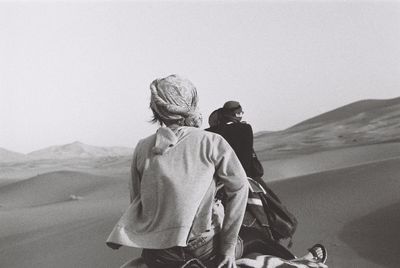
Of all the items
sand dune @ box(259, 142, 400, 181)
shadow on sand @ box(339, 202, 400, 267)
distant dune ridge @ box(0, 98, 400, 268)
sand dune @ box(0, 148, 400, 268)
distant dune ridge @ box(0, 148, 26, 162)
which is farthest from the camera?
distant dune ridge @ box(0, 148, 26, 162)

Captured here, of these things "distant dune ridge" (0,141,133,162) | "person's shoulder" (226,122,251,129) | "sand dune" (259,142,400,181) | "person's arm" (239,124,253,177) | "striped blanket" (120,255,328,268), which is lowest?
"sand dune" (259,142,400,181)

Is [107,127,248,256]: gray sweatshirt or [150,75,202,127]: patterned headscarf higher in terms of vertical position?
[150,75,202,127]: patterned headscarf

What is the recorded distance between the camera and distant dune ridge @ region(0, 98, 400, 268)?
11.8 ft

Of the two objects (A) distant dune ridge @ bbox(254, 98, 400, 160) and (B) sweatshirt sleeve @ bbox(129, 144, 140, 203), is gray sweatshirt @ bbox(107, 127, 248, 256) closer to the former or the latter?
(B) sweatshirt sleeve @ bbox(129, 144, 140, 203)

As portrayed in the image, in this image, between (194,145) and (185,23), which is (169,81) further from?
(185,23)

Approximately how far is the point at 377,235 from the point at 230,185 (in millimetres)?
2314

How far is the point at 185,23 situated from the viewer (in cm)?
409

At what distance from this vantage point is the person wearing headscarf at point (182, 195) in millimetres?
1428

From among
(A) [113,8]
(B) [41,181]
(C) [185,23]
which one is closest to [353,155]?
(C) [185,23]

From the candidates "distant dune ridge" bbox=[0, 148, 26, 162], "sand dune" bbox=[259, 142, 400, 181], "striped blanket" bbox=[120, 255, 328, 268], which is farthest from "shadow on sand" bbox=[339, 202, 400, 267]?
"distant dune ridge" bbox=[0, 148, 26, 162]

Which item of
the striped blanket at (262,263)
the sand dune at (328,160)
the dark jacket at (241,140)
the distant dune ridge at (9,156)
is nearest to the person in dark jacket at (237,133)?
the dark jacket at (241,140)

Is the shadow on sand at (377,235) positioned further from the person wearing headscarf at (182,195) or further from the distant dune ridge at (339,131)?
the person wearing headscarf at (182,195)

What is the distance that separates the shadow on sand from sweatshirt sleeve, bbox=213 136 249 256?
208cm

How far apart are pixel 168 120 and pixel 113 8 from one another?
280cm
